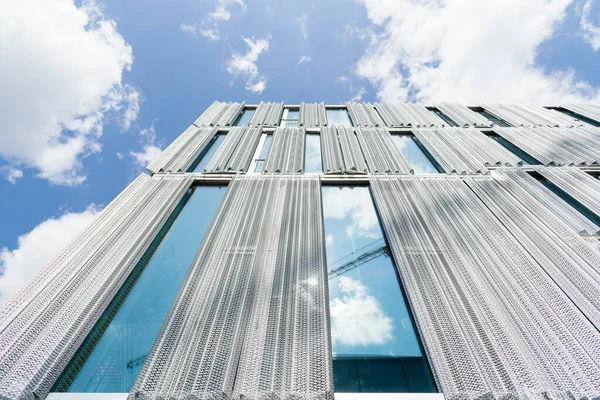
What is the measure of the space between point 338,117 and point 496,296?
24.1ft

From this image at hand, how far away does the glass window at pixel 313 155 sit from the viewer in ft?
18.4

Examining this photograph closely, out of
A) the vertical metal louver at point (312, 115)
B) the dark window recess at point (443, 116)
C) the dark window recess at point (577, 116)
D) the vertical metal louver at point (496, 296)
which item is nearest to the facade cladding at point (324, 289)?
the vertical metal louver at point (496, 296)

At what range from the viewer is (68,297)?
2641 mm

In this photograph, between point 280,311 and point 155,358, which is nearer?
point 155,358

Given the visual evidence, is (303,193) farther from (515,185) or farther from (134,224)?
(515,185)

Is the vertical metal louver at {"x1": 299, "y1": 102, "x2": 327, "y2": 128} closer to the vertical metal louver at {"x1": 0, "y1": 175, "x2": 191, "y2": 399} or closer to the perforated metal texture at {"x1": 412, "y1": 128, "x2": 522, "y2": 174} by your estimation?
the perforated metal texture at {"x1": 412, "y1": 128, "x2": 522, "y2": 174}

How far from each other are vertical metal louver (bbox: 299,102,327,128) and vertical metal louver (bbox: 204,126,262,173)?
1.47m

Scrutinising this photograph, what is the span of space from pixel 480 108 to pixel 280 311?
33.3ft

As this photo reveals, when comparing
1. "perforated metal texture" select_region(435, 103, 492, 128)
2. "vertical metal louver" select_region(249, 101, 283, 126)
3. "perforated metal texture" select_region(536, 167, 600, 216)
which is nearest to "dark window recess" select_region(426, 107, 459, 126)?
"perforated metal texture" select_region(435, 103, 492, 128)

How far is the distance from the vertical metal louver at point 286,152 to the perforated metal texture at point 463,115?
4623 millimetres

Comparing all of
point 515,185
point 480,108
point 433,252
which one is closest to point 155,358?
point 433,252

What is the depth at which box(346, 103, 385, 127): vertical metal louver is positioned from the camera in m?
8.12

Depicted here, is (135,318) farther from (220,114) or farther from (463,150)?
(220,114)

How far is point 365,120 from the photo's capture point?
27.3 ft
